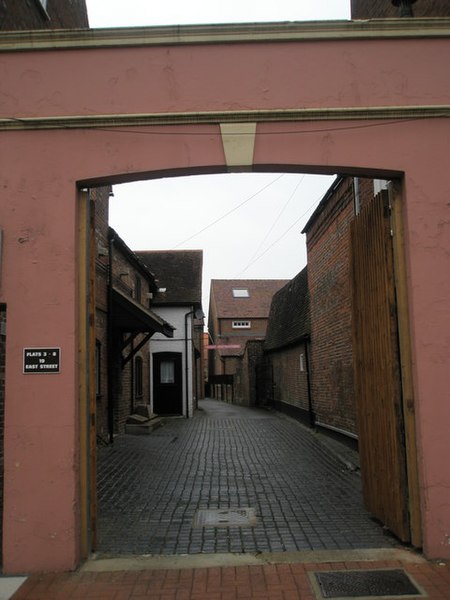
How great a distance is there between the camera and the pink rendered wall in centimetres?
494

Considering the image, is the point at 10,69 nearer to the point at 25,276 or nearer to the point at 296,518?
the point at 25,276

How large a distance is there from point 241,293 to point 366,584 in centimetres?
4645

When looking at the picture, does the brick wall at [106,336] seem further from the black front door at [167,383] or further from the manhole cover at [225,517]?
the manhole cover at [225,517]

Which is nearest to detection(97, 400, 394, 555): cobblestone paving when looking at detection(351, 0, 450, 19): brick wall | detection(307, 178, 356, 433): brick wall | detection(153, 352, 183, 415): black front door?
detection(307, 178, 356, 433): brick wall

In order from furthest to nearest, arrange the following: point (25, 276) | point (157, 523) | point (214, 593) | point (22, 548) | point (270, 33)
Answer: point (157, 523) < point (270, 33) < point (25, 276) < point (22, 548) < point (214, 593)

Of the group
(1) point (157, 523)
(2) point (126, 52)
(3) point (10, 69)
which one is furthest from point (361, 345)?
(3) point (10, 69)

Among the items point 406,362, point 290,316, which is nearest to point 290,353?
point 290,316

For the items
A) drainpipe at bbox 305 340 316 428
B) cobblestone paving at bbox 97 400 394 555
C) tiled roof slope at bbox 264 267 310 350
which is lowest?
cobblestone paving at bbox 97 400 394 555

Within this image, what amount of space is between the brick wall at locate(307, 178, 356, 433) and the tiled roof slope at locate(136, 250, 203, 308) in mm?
9137

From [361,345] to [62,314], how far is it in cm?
345

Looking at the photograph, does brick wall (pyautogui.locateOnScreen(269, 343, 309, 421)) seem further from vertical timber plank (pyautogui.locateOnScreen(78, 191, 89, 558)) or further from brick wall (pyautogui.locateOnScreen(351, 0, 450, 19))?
vertical timber plank (pyautogui.locateOnScreen(78, 191, 89, 558))

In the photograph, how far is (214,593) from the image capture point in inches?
169

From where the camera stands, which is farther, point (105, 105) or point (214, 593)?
point (105, 105)

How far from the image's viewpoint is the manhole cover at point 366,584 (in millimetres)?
4250
